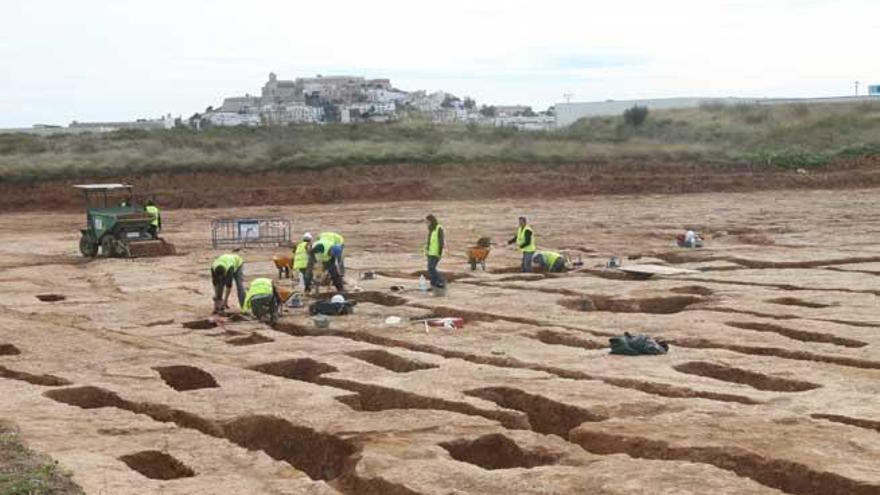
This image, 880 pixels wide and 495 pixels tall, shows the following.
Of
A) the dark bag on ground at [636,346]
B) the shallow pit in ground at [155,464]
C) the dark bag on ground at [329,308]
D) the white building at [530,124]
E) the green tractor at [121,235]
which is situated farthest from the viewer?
the white building at [530,124]

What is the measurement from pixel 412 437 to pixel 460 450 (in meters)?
0.49

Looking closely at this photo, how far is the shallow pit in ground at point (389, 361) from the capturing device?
1577cm

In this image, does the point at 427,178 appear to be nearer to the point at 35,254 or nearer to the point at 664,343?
the point at 35,254

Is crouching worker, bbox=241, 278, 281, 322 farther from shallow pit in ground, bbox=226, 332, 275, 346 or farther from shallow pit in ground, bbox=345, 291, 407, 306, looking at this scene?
shallow pit in ground, bbox=345, 291, 407, 306

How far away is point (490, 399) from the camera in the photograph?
13.6 m

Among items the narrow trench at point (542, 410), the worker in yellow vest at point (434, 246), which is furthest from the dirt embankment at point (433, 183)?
the narrow trench at point (542, 410)

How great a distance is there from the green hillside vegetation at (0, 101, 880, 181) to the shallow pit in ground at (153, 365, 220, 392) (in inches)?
1681

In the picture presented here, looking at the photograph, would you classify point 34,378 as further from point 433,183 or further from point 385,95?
point 385,95

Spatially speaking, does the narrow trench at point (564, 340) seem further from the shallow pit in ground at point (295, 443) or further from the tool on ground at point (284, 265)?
the tool on ground at point (284, 265)

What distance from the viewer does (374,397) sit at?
549 inches

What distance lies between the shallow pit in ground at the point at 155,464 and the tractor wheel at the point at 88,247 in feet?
75.2

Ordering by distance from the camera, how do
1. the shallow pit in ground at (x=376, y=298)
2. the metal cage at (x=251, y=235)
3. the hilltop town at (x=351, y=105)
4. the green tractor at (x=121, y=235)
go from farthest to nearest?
the hilltop town at (x=351, y=105)
the metal cage at (x=251, y=235)
the green tractor at (x=121, y=235)
the shallow pit in ground at (x=376, y=298)

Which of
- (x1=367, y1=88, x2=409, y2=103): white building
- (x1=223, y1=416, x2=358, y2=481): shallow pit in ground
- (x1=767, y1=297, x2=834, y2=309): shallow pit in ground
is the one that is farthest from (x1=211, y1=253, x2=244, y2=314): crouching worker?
(x1=367, y1=88, x2=409, y2=103): white building

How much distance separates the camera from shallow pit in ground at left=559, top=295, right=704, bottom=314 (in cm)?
2152
